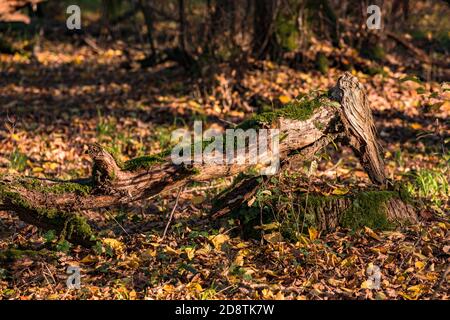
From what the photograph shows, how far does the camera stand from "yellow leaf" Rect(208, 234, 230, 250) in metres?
5.63

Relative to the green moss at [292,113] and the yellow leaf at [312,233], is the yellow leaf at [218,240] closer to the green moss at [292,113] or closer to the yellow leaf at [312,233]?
the yellow leaf at [312,233]

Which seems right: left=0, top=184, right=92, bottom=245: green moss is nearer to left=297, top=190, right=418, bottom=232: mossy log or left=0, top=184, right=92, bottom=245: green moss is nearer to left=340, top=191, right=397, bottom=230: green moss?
left=297, top=190, right=418, bottom=232: mossy log

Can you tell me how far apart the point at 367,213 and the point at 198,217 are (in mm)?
1430

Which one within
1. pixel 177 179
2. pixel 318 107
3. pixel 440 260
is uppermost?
pixel 318 107

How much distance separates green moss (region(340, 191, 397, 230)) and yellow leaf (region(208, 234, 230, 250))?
37.8 inches

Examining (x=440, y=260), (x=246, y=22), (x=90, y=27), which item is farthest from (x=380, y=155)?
(x=90, y=27)

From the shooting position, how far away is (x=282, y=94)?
398 inches

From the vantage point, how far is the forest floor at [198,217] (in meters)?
5.18

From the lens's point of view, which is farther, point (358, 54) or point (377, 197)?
point (358, 54)

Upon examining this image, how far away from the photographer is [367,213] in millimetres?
5980

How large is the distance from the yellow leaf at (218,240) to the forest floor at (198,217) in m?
0.01

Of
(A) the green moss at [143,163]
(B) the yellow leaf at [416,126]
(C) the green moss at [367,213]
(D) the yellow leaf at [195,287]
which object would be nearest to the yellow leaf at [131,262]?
(D) the yellow leaf at [195,287]

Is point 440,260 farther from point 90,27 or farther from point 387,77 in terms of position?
point 90,27

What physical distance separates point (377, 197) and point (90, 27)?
8.78m
